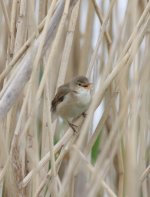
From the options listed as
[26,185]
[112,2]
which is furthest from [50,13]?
[26,185]

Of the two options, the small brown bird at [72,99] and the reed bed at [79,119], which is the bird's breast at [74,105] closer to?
the small brown bird at [72,99]

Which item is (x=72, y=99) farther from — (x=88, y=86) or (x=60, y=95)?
(x=88, y=86)

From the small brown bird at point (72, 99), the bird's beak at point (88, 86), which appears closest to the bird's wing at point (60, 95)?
the small brown bird at point (72, 99)

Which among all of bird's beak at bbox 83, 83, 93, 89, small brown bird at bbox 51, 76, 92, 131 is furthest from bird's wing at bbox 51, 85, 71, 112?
bird's beak at bbox 83, 83, 93, 89

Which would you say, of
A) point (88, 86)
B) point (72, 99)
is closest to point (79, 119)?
point (72, 99)

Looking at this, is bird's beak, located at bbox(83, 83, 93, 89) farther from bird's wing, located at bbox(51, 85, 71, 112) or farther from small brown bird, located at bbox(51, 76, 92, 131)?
bird's wing, located at bbox(51, 85, 71, 112)
